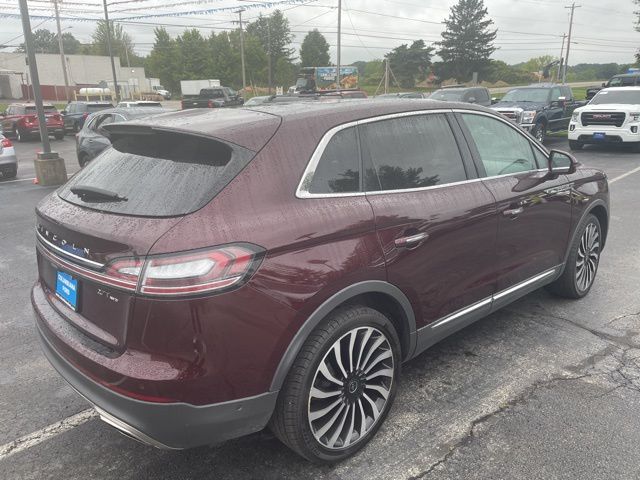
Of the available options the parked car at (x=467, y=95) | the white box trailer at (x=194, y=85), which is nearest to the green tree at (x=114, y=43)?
the white box trailer at (x=194, y=85)

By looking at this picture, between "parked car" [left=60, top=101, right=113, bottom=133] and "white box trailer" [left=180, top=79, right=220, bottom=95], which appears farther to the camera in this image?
"white box trailer" [left=180, top=79, right=220, bottom=95]

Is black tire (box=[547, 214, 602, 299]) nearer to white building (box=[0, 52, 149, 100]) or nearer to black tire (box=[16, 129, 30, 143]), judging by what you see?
black tire (box=[16, 129, 30, 143])

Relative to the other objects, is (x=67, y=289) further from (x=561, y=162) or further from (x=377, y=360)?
(x=561, y=162)

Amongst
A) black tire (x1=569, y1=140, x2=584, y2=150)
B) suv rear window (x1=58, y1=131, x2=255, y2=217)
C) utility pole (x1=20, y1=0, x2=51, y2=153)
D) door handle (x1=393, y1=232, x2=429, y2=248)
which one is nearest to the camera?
suv rear window (x1=58, y1=131, x2=255, y2=217)

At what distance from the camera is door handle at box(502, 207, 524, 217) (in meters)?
3.39

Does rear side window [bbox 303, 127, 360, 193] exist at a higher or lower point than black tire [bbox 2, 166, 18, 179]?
higher

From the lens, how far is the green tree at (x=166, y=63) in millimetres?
86688

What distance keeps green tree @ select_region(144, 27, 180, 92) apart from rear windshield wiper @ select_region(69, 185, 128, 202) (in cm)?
8997

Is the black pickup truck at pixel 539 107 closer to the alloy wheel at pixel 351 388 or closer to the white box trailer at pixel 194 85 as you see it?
the alloy wheel at pixel 351 388

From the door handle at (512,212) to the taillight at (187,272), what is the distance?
6.47ft

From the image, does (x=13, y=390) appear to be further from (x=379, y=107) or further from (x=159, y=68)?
(x=159, y=68)

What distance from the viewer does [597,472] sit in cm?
251

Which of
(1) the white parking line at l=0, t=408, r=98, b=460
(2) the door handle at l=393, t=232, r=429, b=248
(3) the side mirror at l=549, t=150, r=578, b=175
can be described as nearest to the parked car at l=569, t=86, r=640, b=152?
(3) the side mirror at l=549, t=150, r=578, b=175

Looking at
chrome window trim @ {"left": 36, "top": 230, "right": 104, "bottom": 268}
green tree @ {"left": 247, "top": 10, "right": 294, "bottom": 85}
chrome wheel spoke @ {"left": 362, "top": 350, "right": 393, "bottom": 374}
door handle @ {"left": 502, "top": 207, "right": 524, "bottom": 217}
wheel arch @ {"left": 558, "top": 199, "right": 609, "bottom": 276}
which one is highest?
green tree @ {"left": 247, "top": 10, "right": 294, "bottom": 85}
